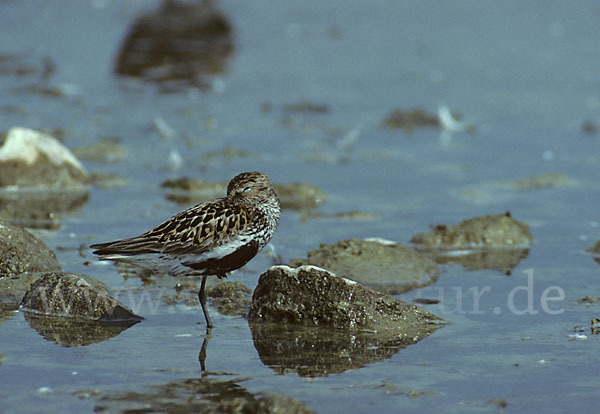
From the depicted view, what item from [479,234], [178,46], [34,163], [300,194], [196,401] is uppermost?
[178,46]

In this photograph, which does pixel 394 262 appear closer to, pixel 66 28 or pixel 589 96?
pixel 589 96

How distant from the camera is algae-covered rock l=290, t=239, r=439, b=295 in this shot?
8.88 metres

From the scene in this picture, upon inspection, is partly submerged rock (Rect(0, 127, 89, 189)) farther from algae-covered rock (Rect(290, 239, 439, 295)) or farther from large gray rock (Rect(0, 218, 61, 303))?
algae-covered rock (Rect(290, 239, 439, 295))

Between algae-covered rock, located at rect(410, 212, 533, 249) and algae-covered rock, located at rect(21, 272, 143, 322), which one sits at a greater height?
algae-covered rock, located at rect(410, 212, 533, 249)

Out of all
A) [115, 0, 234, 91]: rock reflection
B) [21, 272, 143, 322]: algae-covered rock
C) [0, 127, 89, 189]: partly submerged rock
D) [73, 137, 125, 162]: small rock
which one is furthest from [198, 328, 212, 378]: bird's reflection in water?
[115, 0, 234, 91]: rock reflection

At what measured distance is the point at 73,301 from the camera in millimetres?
7422

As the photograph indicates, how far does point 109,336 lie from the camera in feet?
23.2

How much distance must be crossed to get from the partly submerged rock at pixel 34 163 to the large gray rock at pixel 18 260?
316 cm

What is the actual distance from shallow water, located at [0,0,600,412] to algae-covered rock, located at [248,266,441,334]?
29cm

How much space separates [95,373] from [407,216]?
5.43 metres

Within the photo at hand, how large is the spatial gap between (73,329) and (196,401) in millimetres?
1685

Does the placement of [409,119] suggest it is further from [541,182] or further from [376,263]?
[376,263]

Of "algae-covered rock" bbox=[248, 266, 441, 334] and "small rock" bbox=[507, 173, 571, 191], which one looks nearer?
"algae-covered rock" bbox=[248, 266, 441, 334]

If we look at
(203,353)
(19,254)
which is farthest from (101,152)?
(203,353)
